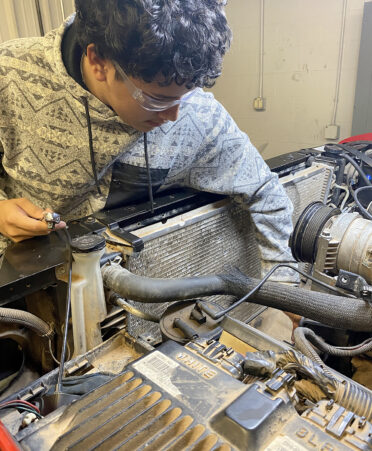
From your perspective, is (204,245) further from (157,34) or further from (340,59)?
(340,59)

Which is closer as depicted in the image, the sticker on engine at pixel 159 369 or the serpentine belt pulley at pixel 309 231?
the sticker on engine at pixel 159 369

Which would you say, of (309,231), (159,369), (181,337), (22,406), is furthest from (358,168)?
(22,406)

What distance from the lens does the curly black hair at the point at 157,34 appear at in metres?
0.70

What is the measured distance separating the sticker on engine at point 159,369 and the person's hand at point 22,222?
40cm

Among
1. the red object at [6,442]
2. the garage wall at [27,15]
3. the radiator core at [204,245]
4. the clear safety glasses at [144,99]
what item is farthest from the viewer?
the garage wall at [27,15]

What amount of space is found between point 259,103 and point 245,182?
233cm

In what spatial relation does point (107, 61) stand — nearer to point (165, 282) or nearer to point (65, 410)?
point (165, 282)

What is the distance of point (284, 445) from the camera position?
0.42 meters

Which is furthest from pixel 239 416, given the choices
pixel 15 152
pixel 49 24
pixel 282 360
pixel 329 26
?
pixel 329 26

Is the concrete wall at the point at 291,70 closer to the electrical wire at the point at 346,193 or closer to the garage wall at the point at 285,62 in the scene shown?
the garage wall at the point at 285,62

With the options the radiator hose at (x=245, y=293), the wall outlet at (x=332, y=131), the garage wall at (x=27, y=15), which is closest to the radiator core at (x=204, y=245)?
the radiator hose at (x=245, y=293)

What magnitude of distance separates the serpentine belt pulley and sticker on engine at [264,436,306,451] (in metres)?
0.72

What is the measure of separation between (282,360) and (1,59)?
3.23 feet

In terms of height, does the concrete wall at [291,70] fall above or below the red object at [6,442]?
above
